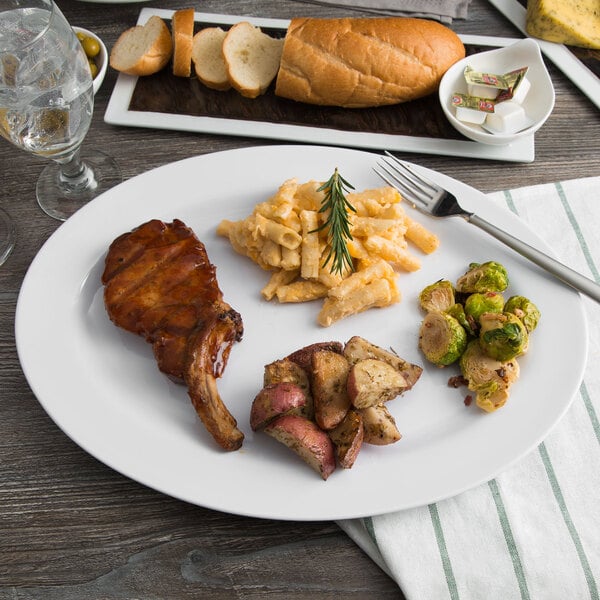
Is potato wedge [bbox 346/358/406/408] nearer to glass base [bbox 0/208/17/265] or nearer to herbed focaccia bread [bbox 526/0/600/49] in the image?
glass base [bbox 0/208/17/265]

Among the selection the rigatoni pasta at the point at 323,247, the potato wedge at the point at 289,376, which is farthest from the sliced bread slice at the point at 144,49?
the potato wedge at the point at 289,376

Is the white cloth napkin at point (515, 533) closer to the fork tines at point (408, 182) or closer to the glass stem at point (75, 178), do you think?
the fork tines at point (408, 182)

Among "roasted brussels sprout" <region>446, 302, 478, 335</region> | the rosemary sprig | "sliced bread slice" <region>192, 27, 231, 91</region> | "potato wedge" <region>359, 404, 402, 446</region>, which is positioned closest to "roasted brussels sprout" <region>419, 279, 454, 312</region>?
"roasted brussels sprout" <region>446, 302, 478, 335</region>

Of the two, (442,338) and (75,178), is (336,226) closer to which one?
(442,338)

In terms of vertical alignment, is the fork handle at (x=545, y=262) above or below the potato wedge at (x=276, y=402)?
above

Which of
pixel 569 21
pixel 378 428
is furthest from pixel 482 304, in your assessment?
pixel 569 21
